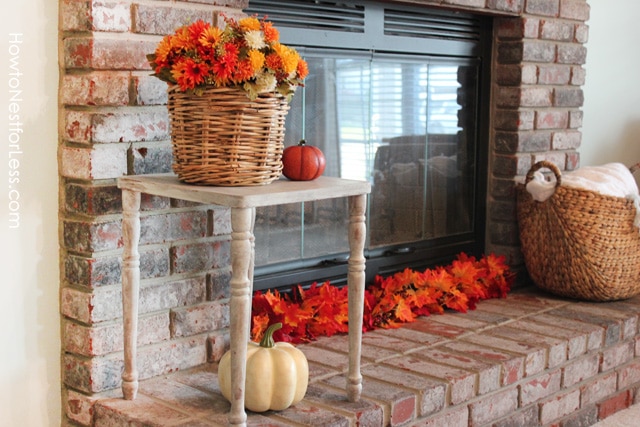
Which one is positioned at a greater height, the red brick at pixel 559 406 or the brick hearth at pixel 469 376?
the brick hearth at pixel 469 376

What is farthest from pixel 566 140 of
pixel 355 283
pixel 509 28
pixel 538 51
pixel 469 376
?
pixel 355 283

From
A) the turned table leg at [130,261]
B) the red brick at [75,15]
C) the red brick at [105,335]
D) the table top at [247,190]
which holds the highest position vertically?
the red brick at [75,15]

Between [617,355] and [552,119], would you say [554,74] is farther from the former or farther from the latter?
[617,355]

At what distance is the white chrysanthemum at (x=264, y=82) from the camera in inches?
64.5

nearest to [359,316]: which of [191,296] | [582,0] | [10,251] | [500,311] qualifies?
[191,296]

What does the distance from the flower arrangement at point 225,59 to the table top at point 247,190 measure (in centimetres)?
18

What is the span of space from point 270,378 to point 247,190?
15.9 inches

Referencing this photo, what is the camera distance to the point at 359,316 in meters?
1.86

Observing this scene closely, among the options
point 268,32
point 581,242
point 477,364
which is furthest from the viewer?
point 581,242

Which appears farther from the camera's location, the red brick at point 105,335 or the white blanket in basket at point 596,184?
the white blanket in basket at point 596,184

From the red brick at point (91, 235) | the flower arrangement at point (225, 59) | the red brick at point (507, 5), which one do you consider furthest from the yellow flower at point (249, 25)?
the red brick at point (507, 5)

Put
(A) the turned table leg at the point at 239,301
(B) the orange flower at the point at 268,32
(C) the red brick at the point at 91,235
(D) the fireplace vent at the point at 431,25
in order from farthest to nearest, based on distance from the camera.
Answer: (D) the fireplace vent at the point at 431,25 → (C) the red brick at the point at 91,235 → (B) the orange flower at the point at 268,32 → (A) the turned table leg at the point at 239,301

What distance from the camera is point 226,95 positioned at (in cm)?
164

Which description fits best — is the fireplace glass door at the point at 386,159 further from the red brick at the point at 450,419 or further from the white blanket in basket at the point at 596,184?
the red brick at the point at 450,419
